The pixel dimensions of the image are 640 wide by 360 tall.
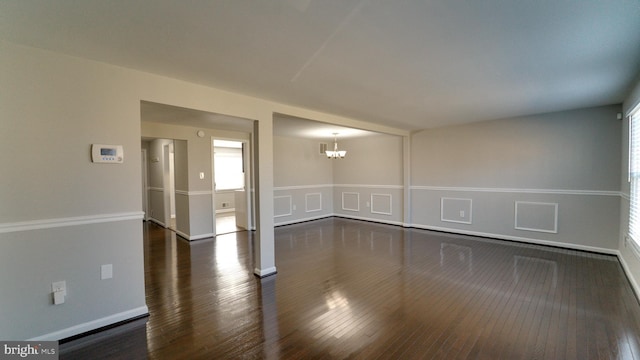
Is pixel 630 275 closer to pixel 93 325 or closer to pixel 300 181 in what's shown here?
pixel 93 325

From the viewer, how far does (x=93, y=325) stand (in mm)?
2357

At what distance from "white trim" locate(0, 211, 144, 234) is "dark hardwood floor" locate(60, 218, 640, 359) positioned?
973 millimetres

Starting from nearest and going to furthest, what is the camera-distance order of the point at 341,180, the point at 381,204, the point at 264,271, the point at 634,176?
1. the point at 634,176
2. the point at 264,271
3. the point at 381,204
4. the point at 341,180

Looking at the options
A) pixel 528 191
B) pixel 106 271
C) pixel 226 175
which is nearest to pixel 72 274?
pixel 106 271

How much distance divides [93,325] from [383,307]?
266 cm

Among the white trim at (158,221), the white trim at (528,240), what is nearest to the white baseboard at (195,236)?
the white trim at (158,221)

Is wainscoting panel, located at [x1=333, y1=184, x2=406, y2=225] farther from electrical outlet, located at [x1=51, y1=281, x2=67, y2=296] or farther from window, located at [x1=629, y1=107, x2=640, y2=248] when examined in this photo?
electrical outlet, located at [x1=51, y1=281, x2=67, y2=296]

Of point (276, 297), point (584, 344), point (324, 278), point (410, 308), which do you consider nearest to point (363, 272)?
point (324, 278)

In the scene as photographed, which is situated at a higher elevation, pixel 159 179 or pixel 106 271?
pixel 159 179

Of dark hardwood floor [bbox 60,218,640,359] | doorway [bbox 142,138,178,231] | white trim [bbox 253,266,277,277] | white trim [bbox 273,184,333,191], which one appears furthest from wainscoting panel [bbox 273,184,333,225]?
white trim [bbox 253,266,277,277]

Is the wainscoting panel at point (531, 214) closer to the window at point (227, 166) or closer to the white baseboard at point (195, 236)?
the white baseboard at point (195, 236)

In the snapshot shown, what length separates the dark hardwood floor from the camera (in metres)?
2.10

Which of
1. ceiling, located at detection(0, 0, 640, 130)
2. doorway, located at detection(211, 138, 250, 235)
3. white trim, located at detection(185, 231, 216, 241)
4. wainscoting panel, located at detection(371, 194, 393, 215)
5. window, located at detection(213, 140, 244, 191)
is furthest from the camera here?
window, located at detection(213, 140, 244, 191)

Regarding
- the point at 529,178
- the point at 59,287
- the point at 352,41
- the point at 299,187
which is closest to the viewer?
the point at 352,41
